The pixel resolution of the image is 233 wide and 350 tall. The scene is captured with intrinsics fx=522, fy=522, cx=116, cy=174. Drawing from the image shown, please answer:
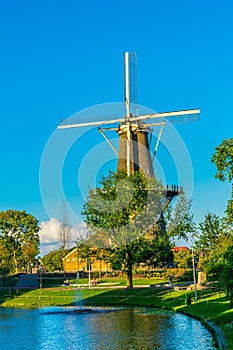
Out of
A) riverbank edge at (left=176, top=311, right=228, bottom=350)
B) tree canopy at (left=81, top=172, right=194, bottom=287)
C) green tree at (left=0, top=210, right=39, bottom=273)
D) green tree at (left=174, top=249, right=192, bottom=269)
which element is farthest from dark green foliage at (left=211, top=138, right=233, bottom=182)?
green tree at (left=0, top=210, right=39, bottom=273)

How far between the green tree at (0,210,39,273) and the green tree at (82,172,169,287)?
32.8m

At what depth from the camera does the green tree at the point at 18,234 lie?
90.2 m

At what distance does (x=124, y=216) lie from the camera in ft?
190

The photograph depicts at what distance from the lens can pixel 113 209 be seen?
58344mm

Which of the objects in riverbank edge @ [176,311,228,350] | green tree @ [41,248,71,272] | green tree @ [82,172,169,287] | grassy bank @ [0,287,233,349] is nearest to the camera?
riverbank edge @ [176,311,228,350]

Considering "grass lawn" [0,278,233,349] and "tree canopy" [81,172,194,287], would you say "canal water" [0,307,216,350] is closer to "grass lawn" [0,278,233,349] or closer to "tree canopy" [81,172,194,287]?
"grass lawn" [0,278,233,349]

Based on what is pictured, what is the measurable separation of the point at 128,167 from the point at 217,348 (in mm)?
45233

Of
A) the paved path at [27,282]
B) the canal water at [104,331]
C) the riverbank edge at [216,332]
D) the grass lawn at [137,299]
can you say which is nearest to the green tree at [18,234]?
the paved path at [27,282]

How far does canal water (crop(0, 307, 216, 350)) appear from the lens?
2708 cm

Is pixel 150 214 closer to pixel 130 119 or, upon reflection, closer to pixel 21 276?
pixel 130 119

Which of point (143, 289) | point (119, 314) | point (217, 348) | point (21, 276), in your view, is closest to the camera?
point (217, 348)

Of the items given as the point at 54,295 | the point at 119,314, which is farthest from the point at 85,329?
the point at 54,295

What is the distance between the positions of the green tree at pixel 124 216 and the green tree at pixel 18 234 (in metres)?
32.8

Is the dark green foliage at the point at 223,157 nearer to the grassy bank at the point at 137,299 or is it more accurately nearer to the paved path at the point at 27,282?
the grassy bank at the point at 137,299
